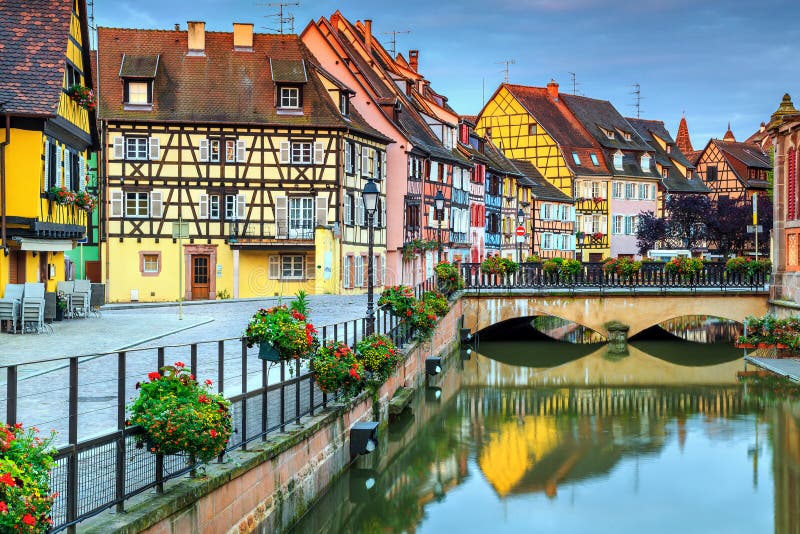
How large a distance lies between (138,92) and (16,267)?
19014mm

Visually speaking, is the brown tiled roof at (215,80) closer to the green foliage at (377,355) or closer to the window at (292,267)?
the window at (292,267)

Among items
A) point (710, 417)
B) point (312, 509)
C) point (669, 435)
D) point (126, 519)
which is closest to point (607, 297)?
point (710, 417)

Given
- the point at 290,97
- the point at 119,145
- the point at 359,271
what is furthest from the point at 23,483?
the point at 359,271

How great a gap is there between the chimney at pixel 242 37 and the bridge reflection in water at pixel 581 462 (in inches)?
707

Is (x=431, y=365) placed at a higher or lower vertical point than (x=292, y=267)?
lower

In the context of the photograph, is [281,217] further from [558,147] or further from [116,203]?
[558,147]

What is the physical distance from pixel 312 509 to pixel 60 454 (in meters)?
6.81

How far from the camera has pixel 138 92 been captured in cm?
4147

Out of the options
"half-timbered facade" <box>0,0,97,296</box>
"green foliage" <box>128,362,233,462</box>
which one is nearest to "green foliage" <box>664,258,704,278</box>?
"half-timbered facade" <box>0,0,97,296</box>

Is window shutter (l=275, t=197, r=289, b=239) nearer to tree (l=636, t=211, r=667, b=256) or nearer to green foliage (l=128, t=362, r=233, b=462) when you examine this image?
green foliage (l=128, t=362, r=233, b=462)

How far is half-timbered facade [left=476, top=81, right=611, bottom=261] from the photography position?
2958 inches

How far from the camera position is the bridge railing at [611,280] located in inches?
1564

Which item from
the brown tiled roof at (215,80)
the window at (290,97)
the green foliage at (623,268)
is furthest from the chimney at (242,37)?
the green foliage at (623,268)

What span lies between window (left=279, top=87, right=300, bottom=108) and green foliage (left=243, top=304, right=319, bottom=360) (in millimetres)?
29886
